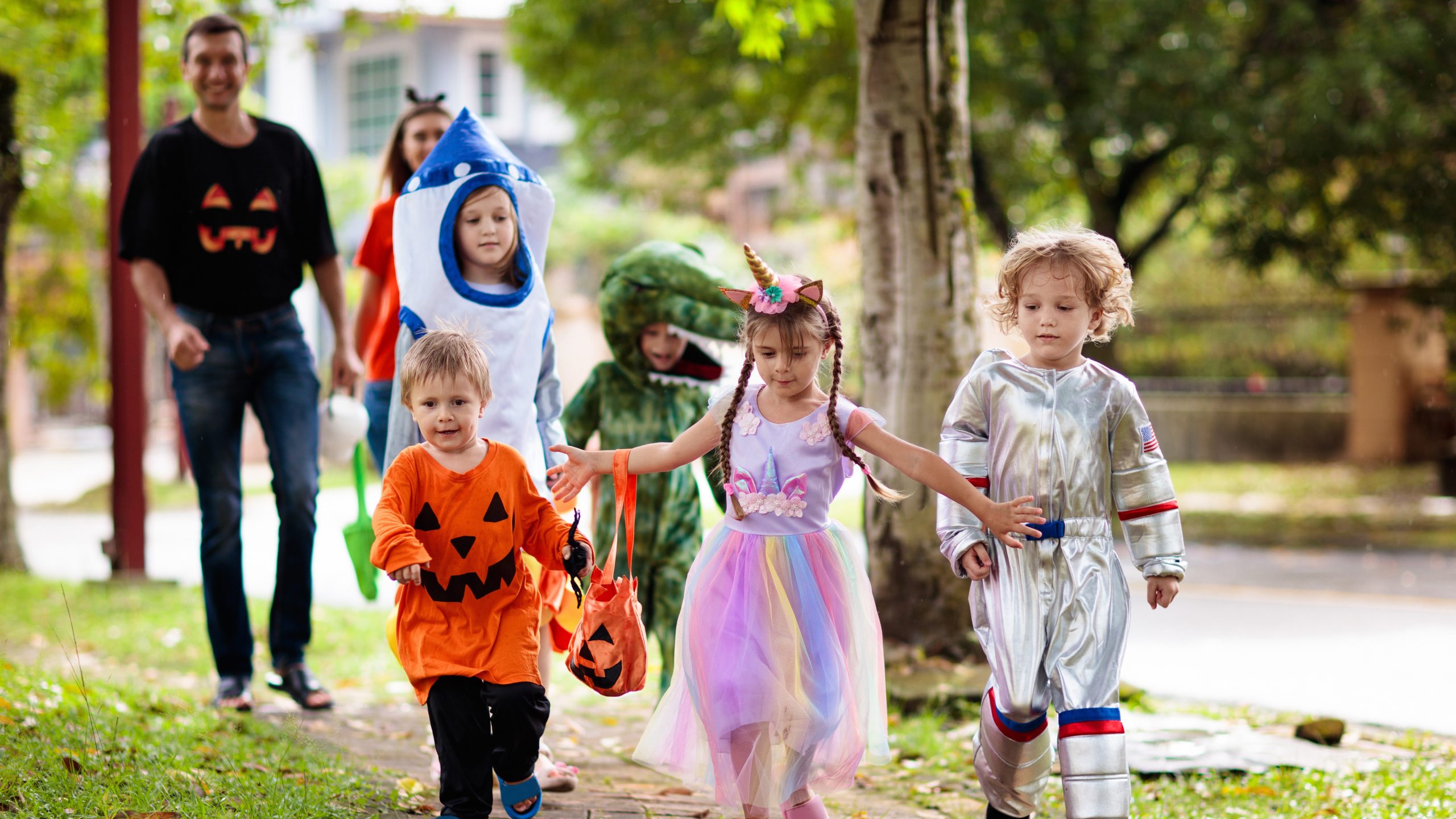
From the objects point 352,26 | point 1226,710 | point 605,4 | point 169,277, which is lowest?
point 1226,710

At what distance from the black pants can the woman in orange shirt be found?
4.13ft

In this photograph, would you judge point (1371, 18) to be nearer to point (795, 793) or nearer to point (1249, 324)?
point (1249, 324)

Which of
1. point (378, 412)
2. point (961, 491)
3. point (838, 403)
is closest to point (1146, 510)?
point (961, 491)

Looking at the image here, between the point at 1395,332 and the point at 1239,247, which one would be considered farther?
the point at 1395,332

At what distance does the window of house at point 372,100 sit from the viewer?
2983 cm

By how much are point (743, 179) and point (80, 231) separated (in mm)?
18846

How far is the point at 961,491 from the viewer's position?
337 centimetres

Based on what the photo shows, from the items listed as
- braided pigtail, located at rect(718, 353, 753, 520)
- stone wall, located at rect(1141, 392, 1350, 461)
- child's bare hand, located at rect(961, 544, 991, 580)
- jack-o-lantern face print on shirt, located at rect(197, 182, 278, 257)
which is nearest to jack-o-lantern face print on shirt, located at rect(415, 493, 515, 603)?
braided pigtail, located at rect(718, 353, 753, 520)

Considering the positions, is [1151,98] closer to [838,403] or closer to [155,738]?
[838,403]

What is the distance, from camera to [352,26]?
10383mm

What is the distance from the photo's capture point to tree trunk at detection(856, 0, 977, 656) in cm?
561

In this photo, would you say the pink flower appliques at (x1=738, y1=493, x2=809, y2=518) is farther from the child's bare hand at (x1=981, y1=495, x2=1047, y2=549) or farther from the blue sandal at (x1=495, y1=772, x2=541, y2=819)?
the blue sandal at (x1=495, y1=772, x2=541, y2=819)

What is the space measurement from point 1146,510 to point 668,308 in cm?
189

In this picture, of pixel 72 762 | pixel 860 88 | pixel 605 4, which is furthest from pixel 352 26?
pixel 72 762
